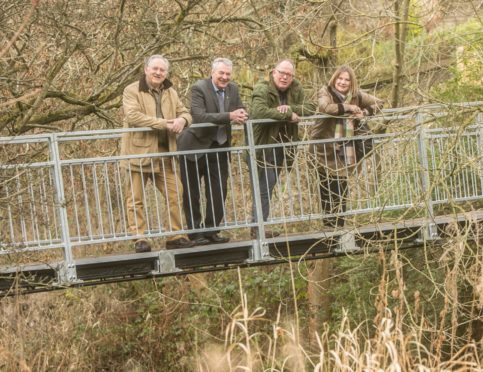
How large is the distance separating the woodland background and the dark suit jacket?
134 centimetres

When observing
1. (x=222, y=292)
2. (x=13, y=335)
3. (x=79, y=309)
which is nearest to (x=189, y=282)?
(x=222, y=292)

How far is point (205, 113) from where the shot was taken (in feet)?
31.0

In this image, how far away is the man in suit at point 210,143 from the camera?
9.45 m

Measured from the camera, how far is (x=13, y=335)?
13.5m

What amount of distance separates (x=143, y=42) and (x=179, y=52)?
0.92m

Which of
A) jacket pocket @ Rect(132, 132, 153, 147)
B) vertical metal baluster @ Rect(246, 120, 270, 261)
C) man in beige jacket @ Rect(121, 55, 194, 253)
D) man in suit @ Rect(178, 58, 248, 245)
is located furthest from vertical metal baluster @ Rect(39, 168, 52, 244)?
vertical metal baluster @ Rect(246, 120, 270, 261)

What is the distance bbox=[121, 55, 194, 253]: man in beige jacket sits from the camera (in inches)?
365

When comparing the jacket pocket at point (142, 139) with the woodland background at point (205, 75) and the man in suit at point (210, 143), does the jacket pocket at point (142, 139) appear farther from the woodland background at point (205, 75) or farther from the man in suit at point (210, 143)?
the woodland background at point (205, 75)

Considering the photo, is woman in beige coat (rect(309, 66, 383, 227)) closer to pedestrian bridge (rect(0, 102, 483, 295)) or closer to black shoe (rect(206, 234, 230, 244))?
pedestrian bridge (rect(0, 102, 483, 295))

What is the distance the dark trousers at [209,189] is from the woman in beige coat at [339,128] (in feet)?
2.90

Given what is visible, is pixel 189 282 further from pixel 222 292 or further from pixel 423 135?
pixel 423 135

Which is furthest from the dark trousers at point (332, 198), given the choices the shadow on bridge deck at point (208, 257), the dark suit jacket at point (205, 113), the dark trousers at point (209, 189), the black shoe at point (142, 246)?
the black shoe at point (142, 246)

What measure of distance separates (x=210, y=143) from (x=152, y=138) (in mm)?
563

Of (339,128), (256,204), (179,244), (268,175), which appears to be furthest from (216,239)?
(339,128)
